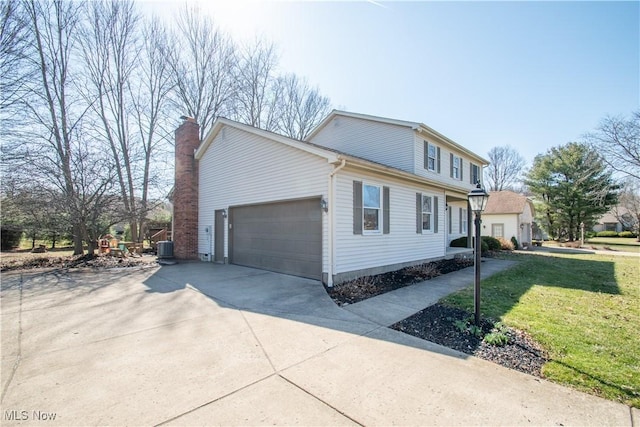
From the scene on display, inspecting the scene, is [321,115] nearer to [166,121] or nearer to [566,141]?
[166,121]

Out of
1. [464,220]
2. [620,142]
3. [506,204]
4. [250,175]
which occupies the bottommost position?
[464,220]

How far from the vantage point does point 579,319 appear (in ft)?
16.5

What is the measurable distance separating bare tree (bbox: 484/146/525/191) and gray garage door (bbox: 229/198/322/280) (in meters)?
40.1

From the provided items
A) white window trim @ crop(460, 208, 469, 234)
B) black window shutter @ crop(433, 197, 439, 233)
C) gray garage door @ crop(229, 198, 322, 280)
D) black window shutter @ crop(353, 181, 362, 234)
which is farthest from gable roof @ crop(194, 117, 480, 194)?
white window trim @ crop(460, 208, 469, 234)

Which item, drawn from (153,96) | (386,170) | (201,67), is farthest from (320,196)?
(201,67)

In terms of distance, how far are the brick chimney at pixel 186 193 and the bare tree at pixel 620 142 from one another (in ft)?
67.2

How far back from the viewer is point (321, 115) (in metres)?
24.0

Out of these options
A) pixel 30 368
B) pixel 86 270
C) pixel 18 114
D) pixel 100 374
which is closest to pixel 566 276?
pixel 100 374

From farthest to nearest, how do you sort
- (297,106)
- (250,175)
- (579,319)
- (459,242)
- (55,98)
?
1. (297,106)
2. (459,242)
3. (55,98)
4. (250,175)
5. (579,319)

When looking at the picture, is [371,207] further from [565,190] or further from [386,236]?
[565,190]

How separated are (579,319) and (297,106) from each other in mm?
21912

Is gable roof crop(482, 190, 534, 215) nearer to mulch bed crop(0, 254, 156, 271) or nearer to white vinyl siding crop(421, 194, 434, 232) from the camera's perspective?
white vinyl siding crop(421, 194, 434, 232)

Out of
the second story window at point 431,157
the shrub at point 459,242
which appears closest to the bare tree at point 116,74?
the second story window at point 431,157

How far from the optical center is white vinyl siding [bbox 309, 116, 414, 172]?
11648 mm
